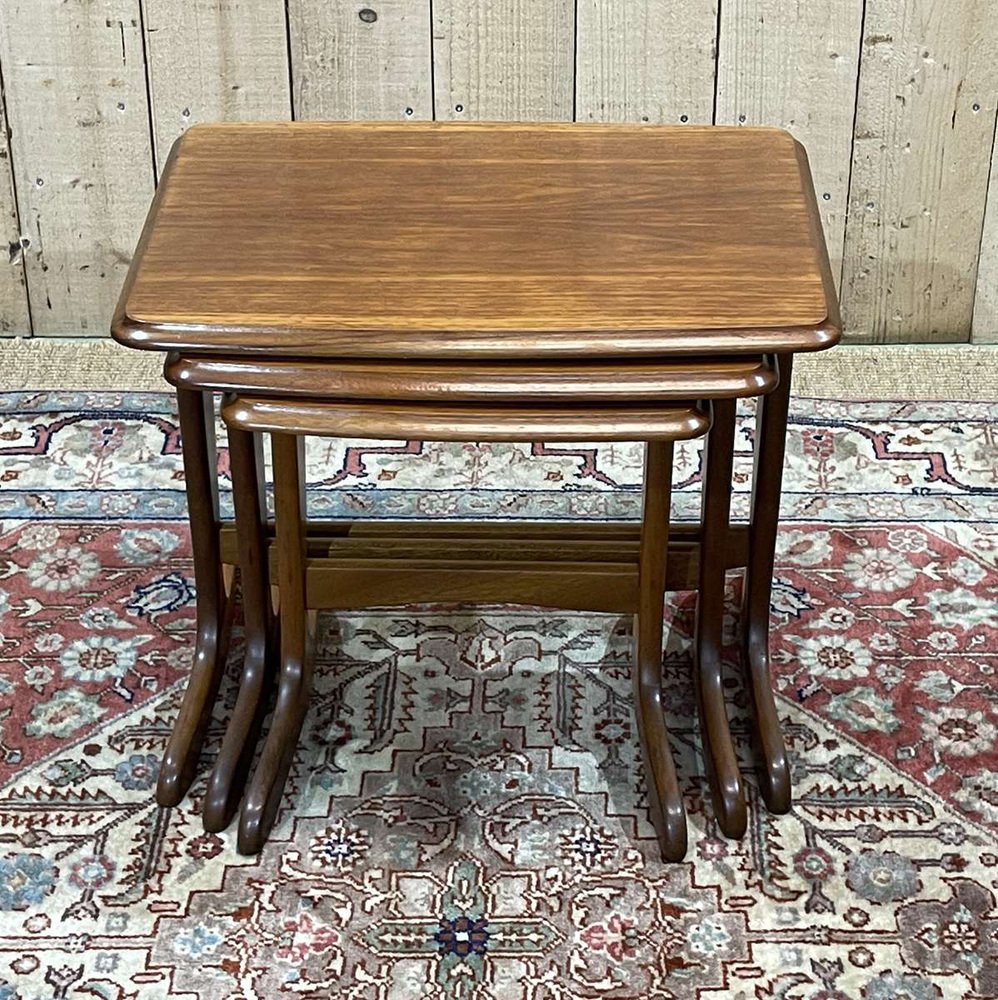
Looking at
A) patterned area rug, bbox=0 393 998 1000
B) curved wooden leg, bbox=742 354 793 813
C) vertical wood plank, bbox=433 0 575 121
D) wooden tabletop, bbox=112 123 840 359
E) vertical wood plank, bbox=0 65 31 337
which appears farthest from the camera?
vertical wood plank, bbox=0 65 31 337

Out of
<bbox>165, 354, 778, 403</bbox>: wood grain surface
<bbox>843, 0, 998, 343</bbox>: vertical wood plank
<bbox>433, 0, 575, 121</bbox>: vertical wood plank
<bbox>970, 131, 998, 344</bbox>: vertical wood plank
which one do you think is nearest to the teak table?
<bbox>165, 354, 778, 403</bbox>: wood grain surface

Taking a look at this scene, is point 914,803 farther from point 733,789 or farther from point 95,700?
point 95,700

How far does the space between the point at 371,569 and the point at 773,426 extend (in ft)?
1.71

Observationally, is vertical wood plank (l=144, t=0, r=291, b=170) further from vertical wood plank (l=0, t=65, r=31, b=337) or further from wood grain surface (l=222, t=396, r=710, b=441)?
wood grain surface (l=222, t=396, r=710, b=441)

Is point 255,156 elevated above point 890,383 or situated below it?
above

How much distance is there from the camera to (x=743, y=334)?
173cm

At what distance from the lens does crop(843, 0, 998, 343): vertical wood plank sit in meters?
2.92

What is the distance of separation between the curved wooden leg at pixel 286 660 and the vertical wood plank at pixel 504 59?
990 millimetres

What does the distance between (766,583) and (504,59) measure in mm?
1175

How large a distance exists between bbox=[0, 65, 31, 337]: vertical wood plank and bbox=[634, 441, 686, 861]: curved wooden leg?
155 centimetres

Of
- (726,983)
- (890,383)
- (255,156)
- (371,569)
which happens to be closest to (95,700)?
(371,569)

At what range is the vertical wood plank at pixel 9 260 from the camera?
306cm

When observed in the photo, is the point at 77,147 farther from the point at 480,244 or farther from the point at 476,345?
the point at 476,345

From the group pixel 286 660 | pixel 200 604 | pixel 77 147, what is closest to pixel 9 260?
pixel 77 147
